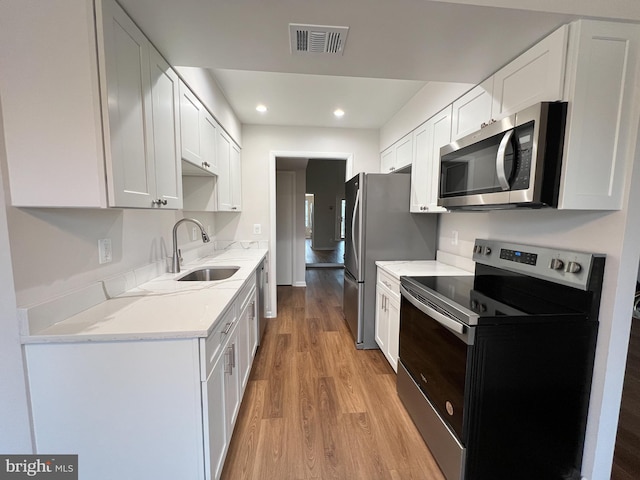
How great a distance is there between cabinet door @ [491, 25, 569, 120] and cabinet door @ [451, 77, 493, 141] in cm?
6

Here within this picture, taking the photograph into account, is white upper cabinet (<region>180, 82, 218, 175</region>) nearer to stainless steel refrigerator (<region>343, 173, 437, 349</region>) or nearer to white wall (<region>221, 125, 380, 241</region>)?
white wall (<region>221, 125, 380, 241</region>)

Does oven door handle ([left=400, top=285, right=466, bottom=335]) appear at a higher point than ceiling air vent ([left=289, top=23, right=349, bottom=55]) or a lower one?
lower

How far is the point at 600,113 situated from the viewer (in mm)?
1204

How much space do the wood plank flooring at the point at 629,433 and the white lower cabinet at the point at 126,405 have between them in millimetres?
2156

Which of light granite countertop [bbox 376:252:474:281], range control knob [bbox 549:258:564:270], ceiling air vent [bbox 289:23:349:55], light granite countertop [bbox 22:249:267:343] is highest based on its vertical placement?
ceiling air vent [bbox 289:23:349:55]

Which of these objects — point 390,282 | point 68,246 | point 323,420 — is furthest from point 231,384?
point 390,282

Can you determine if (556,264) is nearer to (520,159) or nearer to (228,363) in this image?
(520,159)

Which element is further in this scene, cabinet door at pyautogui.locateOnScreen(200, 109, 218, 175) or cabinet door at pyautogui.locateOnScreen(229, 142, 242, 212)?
Result: cabinet door at pyautogui.locateOnScreen(229, 142, 242, 212)

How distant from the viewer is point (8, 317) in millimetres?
1010

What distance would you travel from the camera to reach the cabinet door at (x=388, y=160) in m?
3.29

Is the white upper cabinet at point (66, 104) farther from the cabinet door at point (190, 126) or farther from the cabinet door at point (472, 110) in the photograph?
the cabinet door at point (472, 110)

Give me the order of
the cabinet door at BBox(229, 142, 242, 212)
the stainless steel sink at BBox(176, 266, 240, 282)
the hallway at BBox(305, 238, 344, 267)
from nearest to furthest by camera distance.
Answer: the stainless steel sink at BBox(176, 266, 240, 282)
the cabinet door at BBox(229, 142, 242, 212)
the hallway at BBox(305, 238, 344, 267)

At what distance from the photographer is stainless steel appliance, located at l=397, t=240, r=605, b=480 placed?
1242mm
